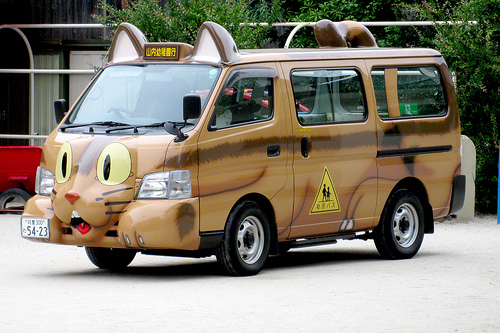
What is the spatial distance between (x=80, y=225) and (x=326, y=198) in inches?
107

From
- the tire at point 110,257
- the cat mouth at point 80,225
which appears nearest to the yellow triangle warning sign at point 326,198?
the tire at point 110,257

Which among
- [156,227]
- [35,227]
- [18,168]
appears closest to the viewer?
[156,227]

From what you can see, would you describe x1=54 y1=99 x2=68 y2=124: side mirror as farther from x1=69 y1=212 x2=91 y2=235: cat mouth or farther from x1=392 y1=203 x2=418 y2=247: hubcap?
x1=392 y1=203 x2=418 y2=247: hubcap

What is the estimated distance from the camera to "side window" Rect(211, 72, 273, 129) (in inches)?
378

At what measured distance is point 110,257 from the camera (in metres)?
10.6

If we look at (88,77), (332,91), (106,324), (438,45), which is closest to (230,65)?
(332,91)

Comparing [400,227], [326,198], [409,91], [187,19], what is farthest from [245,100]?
[187,19]

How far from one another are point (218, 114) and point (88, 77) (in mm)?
11954

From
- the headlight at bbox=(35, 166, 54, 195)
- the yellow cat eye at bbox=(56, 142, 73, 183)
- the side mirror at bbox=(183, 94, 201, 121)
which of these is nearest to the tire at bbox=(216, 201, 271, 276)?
the side mirror at bbox=(183, 94, 201, 121)

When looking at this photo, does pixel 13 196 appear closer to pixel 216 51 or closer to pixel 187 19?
pixel 187 19

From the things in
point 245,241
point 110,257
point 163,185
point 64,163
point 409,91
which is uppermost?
point 409,91

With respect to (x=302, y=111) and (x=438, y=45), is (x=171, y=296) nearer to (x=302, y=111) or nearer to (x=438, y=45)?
(x=302, y=111)

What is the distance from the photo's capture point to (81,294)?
28.0 feet

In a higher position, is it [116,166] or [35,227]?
[116,166]
